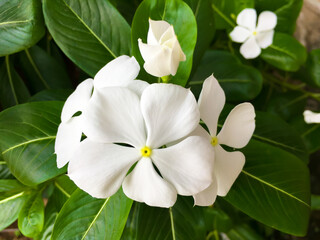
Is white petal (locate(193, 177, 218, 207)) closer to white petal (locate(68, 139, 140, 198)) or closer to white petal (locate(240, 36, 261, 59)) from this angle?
white petal (locate(68, 139, 140, 198))

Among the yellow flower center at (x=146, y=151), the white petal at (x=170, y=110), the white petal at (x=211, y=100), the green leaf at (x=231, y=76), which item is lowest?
the green leaf at (x=231, y=76)

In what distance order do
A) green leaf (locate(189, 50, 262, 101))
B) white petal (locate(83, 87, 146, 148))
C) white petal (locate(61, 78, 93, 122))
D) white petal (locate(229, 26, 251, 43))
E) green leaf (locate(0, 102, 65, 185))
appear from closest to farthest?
white petal (locate(83, 87, 146, 148))
white petal (locate(61, 78, 93, 122))
green leaf (locate(0, 102, 65, 185))
green leaf (locate(189, 50, 262, 101))
white petal (locate(229, 26, 251, 43))

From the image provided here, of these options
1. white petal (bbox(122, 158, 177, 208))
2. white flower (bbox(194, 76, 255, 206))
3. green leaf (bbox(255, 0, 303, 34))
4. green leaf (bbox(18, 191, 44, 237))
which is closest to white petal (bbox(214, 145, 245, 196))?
white flower (bbox(194, 76, 255, 206))

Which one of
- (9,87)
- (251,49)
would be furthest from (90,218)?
(251,49)

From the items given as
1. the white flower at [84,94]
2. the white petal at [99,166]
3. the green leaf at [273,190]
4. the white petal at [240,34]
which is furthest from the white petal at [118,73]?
the white petal at [240,34]

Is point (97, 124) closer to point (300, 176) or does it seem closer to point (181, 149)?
point (181, 149)

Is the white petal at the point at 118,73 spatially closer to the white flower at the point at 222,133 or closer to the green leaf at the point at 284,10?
the white flower at the point at 222,133

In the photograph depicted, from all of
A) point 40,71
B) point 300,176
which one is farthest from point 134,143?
point 40,71
